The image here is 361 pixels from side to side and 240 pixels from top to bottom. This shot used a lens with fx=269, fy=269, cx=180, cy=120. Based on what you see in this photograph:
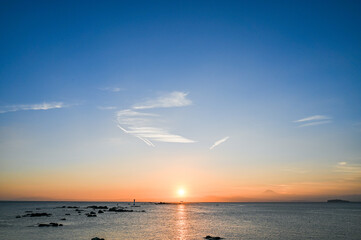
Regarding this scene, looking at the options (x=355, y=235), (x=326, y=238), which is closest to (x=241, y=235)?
(x=326, y=238)

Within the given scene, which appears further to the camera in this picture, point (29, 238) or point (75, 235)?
point (75, 235)

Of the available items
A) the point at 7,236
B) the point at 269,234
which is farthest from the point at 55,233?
the point at 269,234

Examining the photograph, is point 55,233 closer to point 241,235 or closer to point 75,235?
point 75,235

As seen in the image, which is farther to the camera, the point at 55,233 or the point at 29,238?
the point at 55,233

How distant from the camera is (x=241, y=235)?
48031 mm

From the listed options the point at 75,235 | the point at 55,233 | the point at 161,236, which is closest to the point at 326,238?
the point at 161,236

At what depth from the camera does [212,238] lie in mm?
43031

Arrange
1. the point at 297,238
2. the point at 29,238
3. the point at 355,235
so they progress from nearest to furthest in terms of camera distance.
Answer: the point at 29,238 → the point at 297,238 → the point at 355,235

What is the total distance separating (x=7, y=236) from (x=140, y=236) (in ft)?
71.0

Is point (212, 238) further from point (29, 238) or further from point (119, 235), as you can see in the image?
point (29, 238)

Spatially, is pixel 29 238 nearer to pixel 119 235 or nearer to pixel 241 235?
pixel 119 235

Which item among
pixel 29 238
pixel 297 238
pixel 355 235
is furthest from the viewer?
pixel 355 235

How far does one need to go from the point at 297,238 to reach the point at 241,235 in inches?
364

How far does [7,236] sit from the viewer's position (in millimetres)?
44188
